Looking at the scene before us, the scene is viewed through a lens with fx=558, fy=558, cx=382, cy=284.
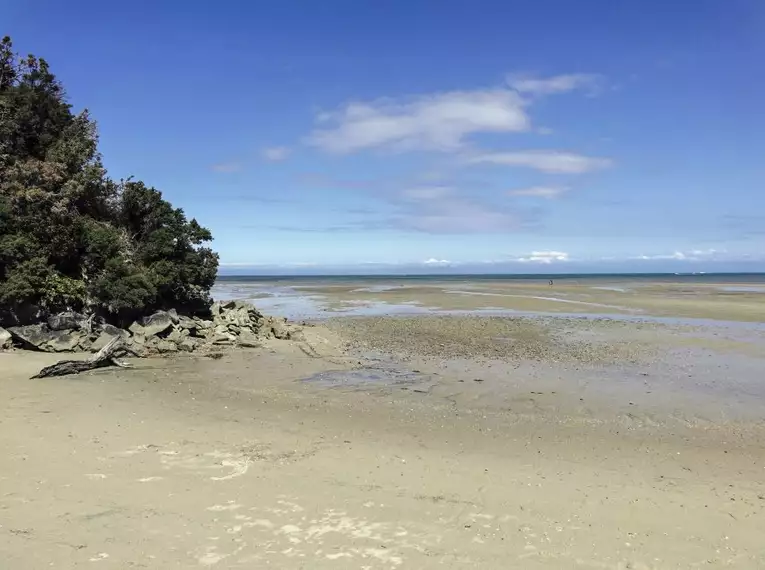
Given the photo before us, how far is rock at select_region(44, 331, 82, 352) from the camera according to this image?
17000 millimetres

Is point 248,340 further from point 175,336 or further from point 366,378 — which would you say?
point 366,378

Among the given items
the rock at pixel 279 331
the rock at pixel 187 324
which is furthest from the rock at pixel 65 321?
the rock at pixel 279 331

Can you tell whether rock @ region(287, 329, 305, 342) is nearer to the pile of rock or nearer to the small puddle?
the pile of rock

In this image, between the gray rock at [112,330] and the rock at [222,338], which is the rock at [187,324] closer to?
the rock at [222,338]

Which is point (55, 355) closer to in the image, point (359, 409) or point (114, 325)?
point (114, 325)

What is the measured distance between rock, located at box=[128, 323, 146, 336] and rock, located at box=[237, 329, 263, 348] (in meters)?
3.19


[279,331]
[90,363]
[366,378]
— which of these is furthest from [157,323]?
[366,378]

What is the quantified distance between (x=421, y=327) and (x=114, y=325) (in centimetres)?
1360

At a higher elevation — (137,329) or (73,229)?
(73,229)

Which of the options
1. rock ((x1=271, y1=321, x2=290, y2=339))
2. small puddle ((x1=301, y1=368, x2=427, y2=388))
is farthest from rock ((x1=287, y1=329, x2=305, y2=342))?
small puddle ((x1=301, y1=368, x2=427, y2=388))

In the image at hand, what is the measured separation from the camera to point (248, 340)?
65.9 ft

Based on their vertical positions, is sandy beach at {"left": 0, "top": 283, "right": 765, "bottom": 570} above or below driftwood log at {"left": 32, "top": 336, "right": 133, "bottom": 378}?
below

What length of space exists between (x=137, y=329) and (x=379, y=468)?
46.7 ft

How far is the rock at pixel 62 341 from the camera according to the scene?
669 inches
